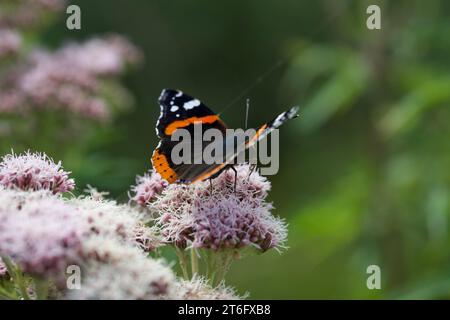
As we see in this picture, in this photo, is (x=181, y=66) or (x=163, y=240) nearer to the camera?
(x=163, y=240)

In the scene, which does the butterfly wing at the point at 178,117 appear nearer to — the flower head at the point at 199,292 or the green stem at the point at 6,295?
the flower head at the point at 199,292

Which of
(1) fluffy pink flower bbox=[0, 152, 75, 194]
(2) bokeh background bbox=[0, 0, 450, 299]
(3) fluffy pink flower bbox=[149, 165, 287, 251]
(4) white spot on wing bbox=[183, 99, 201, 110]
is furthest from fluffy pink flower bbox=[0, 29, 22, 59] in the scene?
(3) fluffy pink flower bbox=[149, 165, 287, 251]

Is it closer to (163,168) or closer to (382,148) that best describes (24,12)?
(163,168)

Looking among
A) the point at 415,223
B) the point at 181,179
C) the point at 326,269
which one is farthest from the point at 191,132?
the point at 326,269

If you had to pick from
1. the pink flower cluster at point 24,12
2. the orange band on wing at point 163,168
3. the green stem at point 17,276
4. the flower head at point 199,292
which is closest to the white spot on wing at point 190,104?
the orange band on wing at point 163,168

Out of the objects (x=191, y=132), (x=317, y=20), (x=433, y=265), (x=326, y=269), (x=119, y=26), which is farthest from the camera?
(x=317, y=20)

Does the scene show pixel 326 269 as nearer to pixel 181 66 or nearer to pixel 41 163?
pixel 181 66
